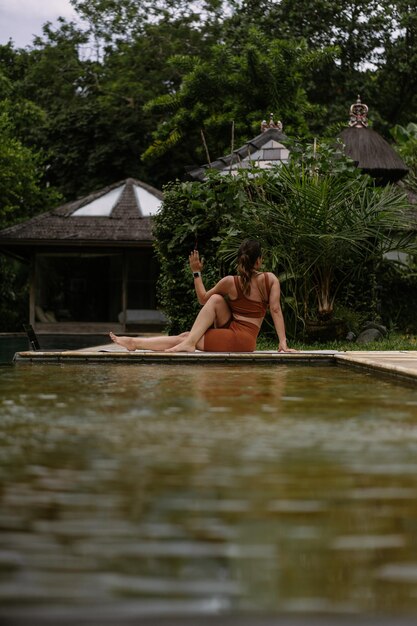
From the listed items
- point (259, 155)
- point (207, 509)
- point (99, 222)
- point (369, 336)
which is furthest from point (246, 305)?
point (99, 222)

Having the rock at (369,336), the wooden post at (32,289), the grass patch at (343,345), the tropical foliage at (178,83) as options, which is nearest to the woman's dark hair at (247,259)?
the grass patch at (343,345)

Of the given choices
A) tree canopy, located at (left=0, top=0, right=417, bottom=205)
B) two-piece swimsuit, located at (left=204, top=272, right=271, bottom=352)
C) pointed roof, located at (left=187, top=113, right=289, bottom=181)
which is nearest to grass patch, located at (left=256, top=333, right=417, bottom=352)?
two-piece swimsuit, located at (left=204, top=272, right=271, bottom=352)

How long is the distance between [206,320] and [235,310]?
0.89 ft

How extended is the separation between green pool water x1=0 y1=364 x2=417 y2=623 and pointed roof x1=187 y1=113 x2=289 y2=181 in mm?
9610

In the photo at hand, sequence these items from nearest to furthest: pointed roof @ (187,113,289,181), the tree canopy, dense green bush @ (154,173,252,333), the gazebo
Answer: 1. dense green bush @ (154,173,252,333)
2. pointed roof @ (187,113,289,181)
3. the gazebo
4. the tree canopy

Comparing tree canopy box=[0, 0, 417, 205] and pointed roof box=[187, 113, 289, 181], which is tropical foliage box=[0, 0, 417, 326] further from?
pointed roof box=[187, 113, 289, 181]

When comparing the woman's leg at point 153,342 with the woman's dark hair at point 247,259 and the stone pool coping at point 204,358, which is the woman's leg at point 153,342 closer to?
the stone pool coping at point 204,358

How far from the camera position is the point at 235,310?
7836 millimetres

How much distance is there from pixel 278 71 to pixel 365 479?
2353cm

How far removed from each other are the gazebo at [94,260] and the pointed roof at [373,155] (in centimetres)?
529

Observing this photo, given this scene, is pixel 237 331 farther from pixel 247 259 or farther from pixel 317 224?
pixel 317 224

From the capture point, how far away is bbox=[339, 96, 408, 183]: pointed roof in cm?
1781

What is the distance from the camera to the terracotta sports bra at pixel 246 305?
775 cm

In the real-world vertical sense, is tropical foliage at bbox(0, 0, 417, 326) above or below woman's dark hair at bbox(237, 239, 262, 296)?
above
